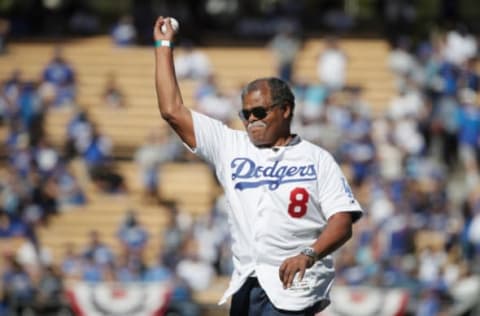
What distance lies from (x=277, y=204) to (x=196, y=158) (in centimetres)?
1371

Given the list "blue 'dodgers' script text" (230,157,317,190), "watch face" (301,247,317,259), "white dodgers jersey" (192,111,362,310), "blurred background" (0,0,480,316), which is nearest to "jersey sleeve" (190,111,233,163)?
"white dodgers jersey" (192,111,362,310)

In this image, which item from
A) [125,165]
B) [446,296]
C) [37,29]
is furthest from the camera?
[37,29]

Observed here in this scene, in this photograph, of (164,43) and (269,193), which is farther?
(164,43)

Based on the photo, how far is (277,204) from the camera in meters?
6.18

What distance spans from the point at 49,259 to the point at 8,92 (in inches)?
171

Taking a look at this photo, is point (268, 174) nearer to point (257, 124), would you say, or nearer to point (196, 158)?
point (257, 124)

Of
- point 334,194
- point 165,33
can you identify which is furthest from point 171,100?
point 334,194

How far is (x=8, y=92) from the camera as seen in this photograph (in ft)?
70.9

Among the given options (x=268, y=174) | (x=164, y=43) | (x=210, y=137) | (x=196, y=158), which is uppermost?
(x=164, y=43)

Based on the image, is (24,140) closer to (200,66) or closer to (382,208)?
(200,66)

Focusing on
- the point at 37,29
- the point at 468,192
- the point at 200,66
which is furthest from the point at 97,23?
the point at 468,192

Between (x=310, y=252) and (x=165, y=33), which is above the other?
(x=165, y=33)

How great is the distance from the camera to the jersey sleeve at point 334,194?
20.1 ft

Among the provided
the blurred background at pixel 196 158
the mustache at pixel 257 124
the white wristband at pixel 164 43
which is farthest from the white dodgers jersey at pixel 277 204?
the blurred background at pixel 196 158
